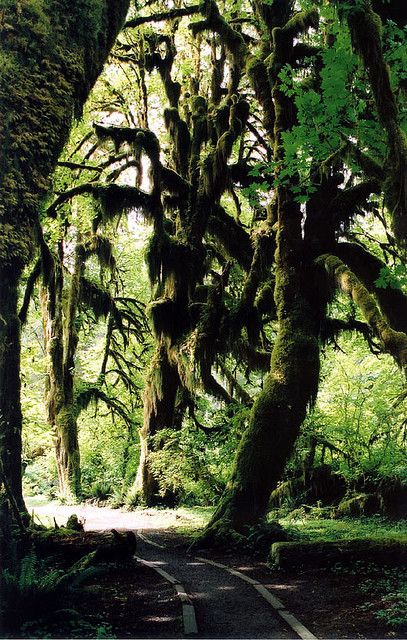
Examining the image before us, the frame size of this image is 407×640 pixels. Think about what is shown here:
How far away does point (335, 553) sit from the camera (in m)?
8.46

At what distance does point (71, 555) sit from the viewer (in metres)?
7.75

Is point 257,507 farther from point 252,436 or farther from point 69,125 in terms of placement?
point 69,125

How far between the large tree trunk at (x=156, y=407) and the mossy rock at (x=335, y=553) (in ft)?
28.5

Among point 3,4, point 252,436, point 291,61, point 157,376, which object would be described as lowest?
point 252,436

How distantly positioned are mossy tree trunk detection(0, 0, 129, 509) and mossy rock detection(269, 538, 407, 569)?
17.2 feet

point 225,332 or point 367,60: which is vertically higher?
point 367,60

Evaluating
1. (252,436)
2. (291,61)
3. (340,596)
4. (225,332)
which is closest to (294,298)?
(225,332)

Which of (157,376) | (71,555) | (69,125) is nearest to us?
(69,125)

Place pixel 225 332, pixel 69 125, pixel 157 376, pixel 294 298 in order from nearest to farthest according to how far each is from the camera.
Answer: pixel 69 125 < pixel 294 298 < pixel 225 332 < pixel 157 376

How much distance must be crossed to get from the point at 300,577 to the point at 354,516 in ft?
24.5

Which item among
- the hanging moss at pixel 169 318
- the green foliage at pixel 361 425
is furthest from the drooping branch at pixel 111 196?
the green foliage at pixel 361 425

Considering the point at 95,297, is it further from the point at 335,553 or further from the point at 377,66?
the point at 377,66

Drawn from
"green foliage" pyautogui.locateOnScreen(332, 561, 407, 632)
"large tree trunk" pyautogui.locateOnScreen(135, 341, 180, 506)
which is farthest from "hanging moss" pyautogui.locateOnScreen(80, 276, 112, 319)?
"green foliage" pyautogui.locateOnScreen(332, 561, 407, 632)

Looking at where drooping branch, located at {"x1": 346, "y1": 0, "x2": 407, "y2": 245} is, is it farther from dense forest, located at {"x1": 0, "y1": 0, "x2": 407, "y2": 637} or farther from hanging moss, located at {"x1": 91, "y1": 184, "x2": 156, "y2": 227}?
hanging moss, located at {"x1": 91, "y1": 184, "x2": 156, "y2": 227}
